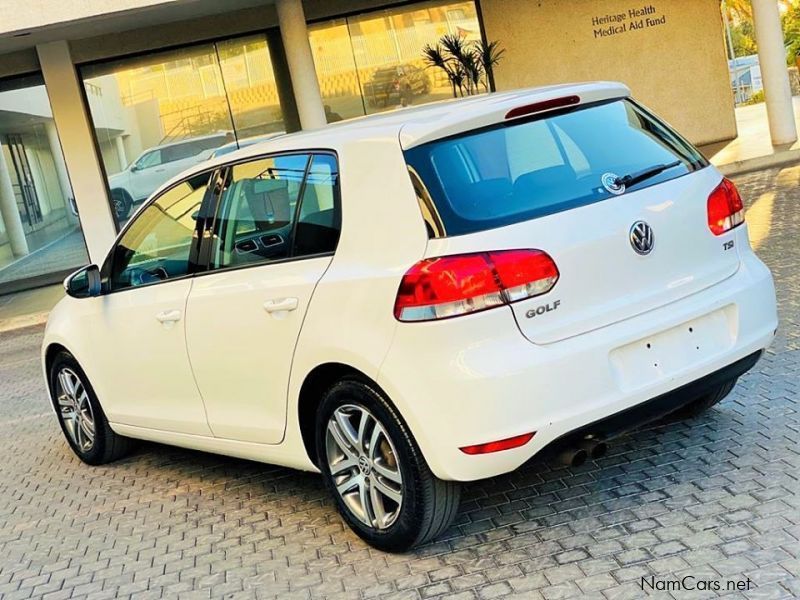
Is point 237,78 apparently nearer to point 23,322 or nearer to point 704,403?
point 23,322

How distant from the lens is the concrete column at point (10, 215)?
57.8 ft

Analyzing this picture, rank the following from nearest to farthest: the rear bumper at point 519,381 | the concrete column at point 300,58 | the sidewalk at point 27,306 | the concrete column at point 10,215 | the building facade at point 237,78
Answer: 1. the rear bumper at point 519,381
2. the sidewalk at point 27,306
3. the concrete column at point 300,58
4. the building facade at point 237,78
5. the concrete column at point 10,215

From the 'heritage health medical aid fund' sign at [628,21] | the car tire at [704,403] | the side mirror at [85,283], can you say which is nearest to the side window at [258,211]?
the side mirror at [85,283]

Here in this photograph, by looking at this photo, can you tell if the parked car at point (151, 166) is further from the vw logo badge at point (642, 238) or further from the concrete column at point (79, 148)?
the vw logo badge at point (642, 238)

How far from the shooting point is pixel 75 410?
6.02m

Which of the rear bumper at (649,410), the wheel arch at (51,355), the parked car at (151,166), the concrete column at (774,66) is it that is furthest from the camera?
→ the parked car at (151,166)

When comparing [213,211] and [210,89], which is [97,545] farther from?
[210,89]

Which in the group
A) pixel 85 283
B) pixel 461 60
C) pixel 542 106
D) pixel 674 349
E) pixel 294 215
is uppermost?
pixel 461 60

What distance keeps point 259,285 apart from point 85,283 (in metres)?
1.80

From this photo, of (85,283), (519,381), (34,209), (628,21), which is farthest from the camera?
(628,21)

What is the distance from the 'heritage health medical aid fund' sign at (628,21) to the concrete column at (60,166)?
986 centimetres

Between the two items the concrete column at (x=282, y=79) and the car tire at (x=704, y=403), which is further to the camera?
the concrete column at (x=282, y=79)

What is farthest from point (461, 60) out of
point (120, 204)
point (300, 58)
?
point (120, 204)

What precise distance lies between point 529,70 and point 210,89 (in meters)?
5.78
